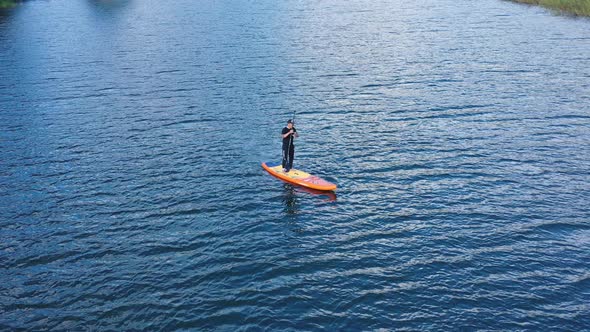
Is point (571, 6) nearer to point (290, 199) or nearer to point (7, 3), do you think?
point (290, 199)

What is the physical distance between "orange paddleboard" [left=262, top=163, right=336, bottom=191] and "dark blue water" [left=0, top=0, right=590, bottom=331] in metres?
0.66

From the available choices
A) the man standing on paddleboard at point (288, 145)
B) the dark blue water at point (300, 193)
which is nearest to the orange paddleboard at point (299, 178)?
the man standing on paddleboard at point (288, 145)

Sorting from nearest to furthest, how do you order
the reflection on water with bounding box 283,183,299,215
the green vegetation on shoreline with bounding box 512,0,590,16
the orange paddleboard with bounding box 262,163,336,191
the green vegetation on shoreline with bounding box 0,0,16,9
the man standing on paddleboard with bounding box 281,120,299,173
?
1. the reflection on water with bounding box 283,183,299,215
2. the orange paddleboard with bounding box 262,163,336,191
3. the man standing on paddleboard with bounding box 281,120,299,173
4. the green vegetation on shoreline with bounding box 512,0,590,16
5. the green vegetation on shoreline with bounding box 0,0,16,9

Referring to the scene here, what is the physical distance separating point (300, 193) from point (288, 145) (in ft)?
11.4

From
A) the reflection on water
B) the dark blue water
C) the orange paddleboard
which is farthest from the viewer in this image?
the orange paddleboard

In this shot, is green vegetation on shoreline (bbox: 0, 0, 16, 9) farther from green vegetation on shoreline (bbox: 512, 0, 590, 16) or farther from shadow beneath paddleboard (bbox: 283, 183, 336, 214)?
green vegetation on shoreline (bbox: 512, 0, 590, 16)

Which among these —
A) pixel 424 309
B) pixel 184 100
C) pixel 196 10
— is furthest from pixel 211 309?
pixel 196 10

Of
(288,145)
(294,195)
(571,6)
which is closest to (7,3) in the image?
(288,145)

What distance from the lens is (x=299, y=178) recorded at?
102 ft

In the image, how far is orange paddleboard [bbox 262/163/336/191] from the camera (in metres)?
30.0

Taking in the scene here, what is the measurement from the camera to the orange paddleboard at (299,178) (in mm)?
29989

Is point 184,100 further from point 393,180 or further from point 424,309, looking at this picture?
point 424,309

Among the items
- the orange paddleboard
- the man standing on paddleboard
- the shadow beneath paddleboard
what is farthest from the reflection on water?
the man standing on paddleboard

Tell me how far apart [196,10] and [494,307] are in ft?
350
